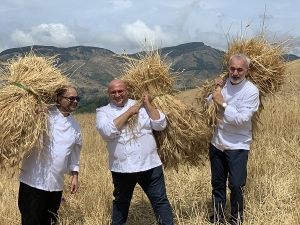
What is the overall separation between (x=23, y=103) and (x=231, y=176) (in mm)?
2047

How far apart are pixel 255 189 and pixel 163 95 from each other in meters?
1.79

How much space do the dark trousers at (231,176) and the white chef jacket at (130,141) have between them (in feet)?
2.31

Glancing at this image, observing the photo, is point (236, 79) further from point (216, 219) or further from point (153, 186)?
point (216, 219)

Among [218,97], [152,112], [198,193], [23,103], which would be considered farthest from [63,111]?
[198,193]

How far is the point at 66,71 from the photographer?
3574mm

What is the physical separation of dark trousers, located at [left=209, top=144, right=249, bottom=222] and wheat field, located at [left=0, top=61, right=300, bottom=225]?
0.51ft

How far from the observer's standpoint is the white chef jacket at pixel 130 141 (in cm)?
337

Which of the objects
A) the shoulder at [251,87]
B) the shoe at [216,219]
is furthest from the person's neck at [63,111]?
the shoe at [216,219]

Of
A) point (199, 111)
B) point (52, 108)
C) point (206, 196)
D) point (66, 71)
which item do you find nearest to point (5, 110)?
point (52, 108)

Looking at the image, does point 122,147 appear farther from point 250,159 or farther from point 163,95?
point 250,159

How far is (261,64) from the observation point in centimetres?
379

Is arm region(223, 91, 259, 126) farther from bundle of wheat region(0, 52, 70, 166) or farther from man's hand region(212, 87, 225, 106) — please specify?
bundle of wheat region(0, 52, 70, 166)

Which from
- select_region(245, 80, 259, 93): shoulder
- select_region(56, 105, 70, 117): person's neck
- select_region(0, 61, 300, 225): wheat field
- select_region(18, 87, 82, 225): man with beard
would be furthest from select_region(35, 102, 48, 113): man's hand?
select_region(245, 80, 259, 93): shoulder

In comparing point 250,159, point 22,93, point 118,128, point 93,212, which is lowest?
point 93,212
